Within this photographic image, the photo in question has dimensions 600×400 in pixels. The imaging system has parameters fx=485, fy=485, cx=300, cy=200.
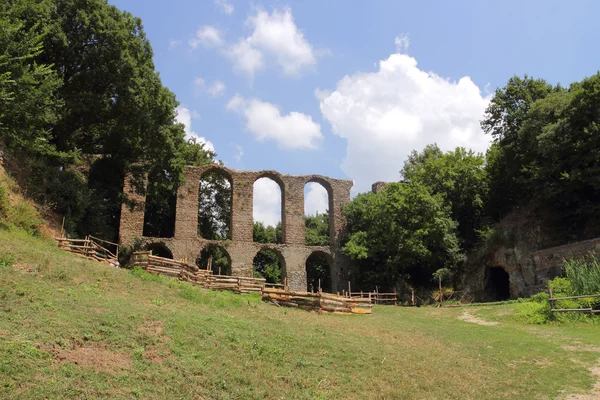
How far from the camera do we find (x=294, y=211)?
36.5 m

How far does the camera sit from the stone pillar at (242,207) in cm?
3441

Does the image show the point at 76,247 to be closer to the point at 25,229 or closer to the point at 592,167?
the point at 25,229

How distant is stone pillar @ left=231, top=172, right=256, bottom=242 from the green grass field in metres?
18.1

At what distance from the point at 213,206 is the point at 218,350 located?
32252 millimetres

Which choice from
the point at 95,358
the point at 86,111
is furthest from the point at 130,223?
the point at 95,358

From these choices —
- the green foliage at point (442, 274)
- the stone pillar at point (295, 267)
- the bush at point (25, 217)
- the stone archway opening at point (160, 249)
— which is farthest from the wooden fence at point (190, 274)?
the green foliage at point (442, 274)

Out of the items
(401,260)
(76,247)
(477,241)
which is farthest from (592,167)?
(76,247)

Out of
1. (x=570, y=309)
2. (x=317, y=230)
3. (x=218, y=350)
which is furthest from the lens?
(x=317, y=230)

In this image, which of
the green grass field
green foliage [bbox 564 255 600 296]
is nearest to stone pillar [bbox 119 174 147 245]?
the green grass field

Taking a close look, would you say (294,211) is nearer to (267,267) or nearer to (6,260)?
(267,267)

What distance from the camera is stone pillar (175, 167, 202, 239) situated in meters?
33.2

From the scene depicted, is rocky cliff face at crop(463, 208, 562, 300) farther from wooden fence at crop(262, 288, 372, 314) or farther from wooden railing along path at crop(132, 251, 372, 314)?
wooden fence at crop(262, 288, 372, 314)

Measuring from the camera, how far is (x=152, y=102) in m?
26.0

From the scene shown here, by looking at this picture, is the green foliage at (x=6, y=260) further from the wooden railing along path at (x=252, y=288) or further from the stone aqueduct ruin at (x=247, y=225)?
the stone aqueduct ruin at (x=247, y=225)
